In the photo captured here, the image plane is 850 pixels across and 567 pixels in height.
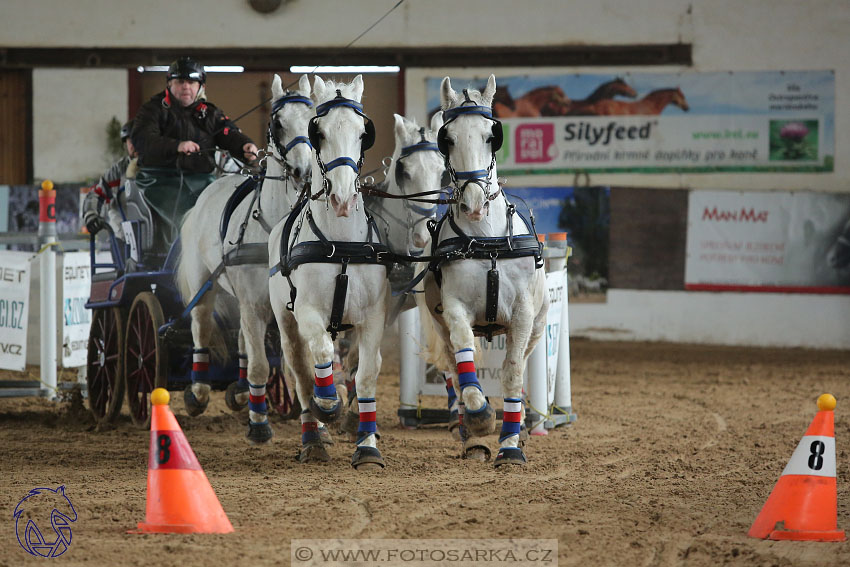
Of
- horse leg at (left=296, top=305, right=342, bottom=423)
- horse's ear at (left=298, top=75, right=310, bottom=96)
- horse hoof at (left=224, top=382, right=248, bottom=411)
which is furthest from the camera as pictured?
horse hoof at (left=224, top=382, right=248, bottom=411)

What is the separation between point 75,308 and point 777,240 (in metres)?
9.11

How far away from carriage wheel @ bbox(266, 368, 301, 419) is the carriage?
37 mm

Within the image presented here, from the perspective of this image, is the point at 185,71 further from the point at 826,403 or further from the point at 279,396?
the point at 826,403

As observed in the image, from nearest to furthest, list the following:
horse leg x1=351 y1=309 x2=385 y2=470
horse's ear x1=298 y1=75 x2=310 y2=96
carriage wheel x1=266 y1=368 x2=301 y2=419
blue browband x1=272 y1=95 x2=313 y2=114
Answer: horse leg x1=351 y1=309 x2=385 y2=470 → blue browband x1=272 y1=95 x2=313 y2=114 → horse's ear x1=298 y1=75 x2=310 y2=96 → carriage wheel x1=266 y1=368 x2=301 y2=419

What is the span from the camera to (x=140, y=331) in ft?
24.3

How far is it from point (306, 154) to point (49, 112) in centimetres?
936

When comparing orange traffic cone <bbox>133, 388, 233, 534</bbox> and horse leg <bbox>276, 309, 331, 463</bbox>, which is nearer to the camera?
orange traffic cone <bbox>133, 388, 233, 534</bbox>

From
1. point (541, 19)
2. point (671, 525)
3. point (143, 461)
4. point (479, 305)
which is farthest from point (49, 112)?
point (671, 525)

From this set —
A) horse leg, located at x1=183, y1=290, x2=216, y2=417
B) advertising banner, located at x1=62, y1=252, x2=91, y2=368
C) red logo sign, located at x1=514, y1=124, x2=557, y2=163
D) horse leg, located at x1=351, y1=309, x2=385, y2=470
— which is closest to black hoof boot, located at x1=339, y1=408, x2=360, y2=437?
horse leg, located at x1=351, y1=309, x2=385, y2=470

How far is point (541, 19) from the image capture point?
13.7m

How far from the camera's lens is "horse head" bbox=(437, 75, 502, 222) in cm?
541

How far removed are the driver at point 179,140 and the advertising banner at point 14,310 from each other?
62.5 inches

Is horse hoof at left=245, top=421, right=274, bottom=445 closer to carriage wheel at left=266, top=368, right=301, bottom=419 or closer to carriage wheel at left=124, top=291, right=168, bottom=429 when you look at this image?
carriage wheel at left=124, top=291, right=168, bottom=429

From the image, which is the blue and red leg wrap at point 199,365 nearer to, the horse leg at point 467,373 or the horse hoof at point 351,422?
the horse hoof at point 351,422
